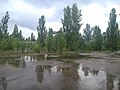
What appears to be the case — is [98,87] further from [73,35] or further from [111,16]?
[111,16]

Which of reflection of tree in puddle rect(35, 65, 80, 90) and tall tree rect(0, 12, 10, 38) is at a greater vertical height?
tall tree rect(0, 12, 10, 38)

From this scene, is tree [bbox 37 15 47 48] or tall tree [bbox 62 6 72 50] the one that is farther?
tree [bbox 37 15 47 48]

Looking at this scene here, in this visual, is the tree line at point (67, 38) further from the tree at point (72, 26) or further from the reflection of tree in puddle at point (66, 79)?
the reflection of tree in puddle at point (66, 79)

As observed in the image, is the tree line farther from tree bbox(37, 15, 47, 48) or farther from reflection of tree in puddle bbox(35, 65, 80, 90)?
reflection of tree in puddle bbox(35, 65, 80, 90)

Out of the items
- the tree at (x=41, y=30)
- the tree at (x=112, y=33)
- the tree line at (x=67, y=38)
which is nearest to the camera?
the tree line at (x=67, y=38)

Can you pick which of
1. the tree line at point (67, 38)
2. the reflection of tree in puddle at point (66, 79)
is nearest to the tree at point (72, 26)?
the tree line at point (67, 38)

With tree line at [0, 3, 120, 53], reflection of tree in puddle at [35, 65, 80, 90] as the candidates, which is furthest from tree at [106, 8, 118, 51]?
reflection of tree in puddle at [35, 65, 80, 90]

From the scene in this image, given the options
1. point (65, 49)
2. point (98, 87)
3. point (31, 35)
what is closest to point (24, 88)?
point (98, 87)

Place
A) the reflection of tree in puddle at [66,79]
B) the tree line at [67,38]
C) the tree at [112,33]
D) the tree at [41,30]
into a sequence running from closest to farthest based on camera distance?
the reflection of tree in puddle at [66,79]
the tree line at [67,38]
the tree at [112,33]
the tree at [41,30]

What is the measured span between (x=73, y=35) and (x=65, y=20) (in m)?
6.32

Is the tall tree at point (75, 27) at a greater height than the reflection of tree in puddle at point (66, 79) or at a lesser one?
greater

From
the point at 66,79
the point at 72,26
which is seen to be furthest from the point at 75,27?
the point at 66,79

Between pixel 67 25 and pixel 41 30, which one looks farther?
pixel 41 30

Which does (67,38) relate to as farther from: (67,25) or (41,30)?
(41,30)
